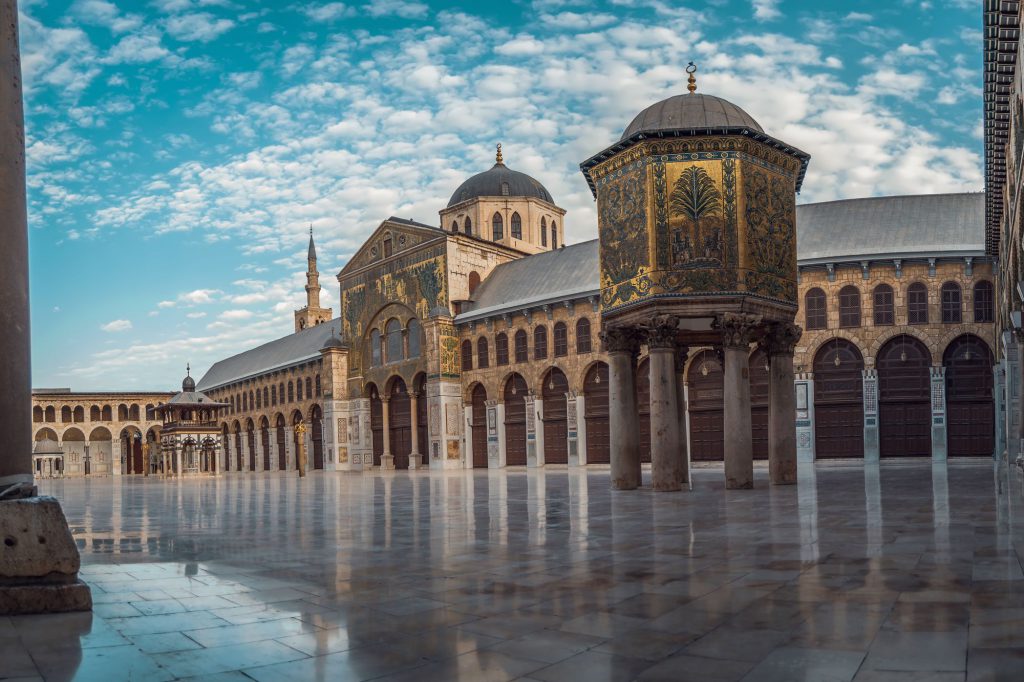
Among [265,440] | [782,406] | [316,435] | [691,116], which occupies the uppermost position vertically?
[691,116]

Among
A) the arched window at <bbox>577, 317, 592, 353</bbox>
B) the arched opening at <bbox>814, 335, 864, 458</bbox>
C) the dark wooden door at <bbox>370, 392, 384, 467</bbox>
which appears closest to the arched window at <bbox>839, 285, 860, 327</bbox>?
the arched opening at <bbox>814, 335, 864, 458</bbox>

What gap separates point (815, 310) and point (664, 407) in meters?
17.7

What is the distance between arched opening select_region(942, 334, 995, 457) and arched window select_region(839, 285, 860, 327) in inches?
128

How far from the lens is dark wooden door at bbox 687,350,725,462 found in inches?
1394

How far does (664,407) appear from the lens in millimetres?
18016

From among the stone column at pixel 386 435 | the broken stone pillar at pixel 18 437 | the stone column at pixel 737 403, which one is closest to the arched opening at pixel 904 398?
the stone column at pixel 737 403

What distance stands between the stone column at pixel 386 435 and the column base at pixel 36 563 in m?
42.9

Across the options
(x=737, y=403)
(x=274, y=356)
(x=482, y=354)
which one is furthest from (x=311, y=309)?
(x=737, y=403)

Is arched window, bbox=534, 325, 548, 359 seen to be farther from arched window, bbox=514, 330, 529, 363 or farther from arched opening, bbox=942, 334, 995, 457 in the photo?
arched opening, bbox=942, 334, 995, 457

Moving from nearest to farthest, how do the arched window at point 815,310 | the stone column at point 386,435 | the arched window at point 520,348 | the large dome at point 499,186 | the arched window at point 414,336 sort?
the arched window at point 815,310, the arched window at point 520,348, the arched window at point 414,336, the stone column at point 386,435, the large dome at point 499,186

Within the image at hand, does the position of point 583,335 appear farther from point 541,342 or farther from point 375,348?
point 375,348

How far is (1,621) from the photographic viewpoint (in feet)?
18.9

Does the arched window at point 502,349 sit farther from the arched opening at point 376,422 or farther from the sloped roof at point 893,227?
the sloped roof at point 893,227

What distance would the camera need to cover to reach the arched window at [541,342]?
40.7 m
